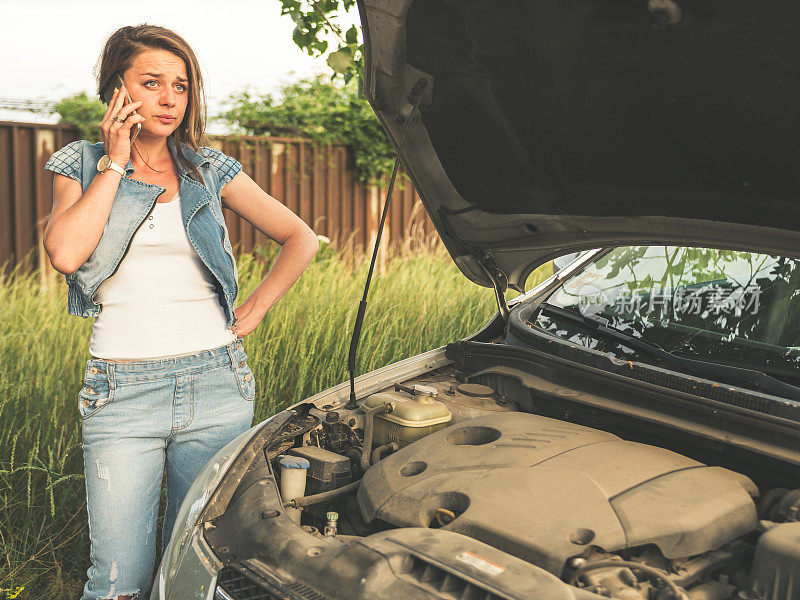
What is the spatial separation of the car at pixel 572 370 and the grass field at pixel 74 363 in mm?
1492

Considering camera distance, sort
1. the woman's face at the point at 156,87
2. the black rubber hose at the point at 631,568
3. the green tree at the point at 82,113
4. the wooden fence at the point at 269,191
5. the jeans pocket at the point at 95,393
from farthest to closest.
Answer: the green tree at the point at 82,113 < the wooden fence at the point at 269,191 < the woman's face at the point at 156,87 < the jeans pocket at the point at 95,393 < the black rubber hose at the point at 631,568

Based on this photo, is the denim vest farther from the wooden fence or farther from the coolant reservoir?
the wooden fence

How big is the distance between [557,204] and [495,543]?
114 cm

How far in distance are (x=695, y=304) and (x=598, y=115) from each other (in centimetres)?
86

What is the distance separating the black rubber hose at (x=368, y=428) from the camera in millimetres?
2249

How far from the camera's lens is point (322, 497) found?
211 cm

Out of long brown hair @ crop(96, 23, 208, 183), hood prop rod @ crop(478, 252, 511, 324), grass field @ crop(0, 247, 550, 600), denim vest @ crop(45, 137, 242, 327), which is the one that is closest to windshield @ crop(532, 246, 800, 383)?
hood prop rod @ crop(478, 252, 511, 324)

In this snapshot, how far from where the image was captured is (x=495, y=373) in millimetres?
2695

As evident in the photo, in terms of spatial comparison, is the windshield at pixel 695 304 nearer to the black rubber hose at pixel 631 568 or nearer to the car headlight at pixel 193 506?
the black rubber hose at pixel 631 568

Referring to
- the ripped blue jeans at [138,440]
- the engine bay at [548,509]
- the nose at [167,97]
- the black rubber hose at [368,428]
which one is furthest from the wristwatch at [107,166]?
the black rubber hose at [368,428]

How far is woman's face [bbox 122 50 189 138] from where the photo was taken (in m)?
2.32

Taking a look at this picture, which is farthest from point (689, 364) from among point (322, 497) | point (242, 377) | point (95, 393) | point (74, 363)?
point (74, 363)

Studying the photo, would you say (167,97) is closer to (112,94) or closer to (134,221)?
(112,94)

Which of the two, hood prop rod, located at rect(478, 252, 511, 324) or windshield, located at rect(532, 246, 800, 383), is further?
hood prop rod, located at rect(478, 252, 511, 324)
